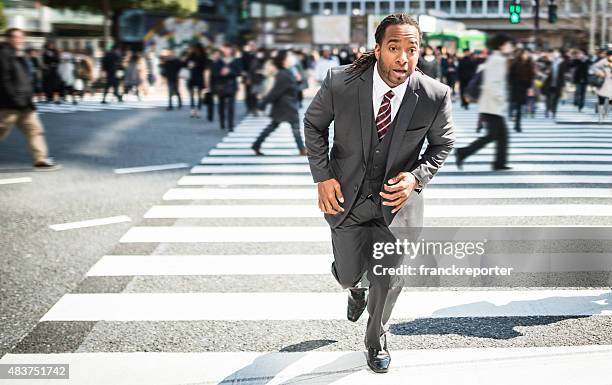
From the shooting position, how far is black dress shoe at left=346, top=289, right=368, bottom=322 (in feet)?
13.0

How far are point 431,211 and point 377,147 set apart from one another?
176 inches

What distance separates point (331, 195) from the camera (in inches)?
135

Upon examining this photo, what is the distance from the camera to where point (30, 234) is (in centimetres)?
672

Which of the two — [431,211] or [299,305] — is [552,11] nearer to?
[431,211]

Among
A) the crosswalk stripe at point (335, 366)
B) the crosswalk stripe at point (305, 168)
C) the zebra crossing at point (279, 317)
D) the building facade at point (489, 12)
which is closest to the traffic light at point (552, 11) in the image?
the building facade at point (489, 12)

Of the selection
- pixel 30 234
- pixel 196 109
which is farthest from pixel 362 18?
pixel 30 234

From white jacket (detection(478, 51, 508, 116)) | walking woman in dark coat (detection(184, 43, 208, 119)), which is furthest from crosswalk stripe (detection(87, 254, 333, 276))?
walking woman in dark coat (detection(184, 43, 208, 119))

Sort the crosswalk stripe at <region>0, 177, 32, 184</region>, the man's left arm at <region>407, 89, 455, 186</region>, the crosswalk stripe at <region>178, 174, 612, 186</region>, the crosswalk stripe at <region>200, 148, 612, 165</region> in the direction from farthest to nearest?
the crosswalk stripe at <region>200, 148, 612, 165</region> → the crosswalk stripe at <region>0, 177, 32, 184</region> → the crosswalk stripe at <region>178, 174, 612, 186</region> → the man's left arm at <region>407, 89, 455, 186</region>

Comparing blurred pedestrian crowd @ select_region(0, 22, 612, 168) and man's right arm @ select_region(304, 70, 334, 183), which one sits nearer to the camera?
man's right arm @ select_region(304, 70, 334, 183)

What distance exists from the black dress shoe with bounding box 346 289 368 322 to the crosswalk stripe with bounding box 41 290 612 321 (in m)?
0.43

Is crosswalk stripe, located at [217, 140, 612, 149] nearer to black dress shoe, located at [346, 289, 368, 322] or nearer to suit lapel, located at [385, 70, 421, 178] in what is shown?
black dress shoe, located at [346, 289, 368, 322]

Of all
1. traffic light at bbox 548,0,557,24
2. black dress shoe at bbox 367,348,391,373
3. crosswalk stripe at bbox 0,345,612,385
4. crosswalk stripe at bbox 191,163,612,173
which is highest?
traffic light at bbox 548,0,557,24

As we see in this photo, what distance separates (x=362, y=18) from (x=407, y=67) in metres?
24.3

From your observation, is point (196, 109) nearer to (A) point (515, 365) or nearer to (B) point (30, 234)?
(B) point (30, 234)
